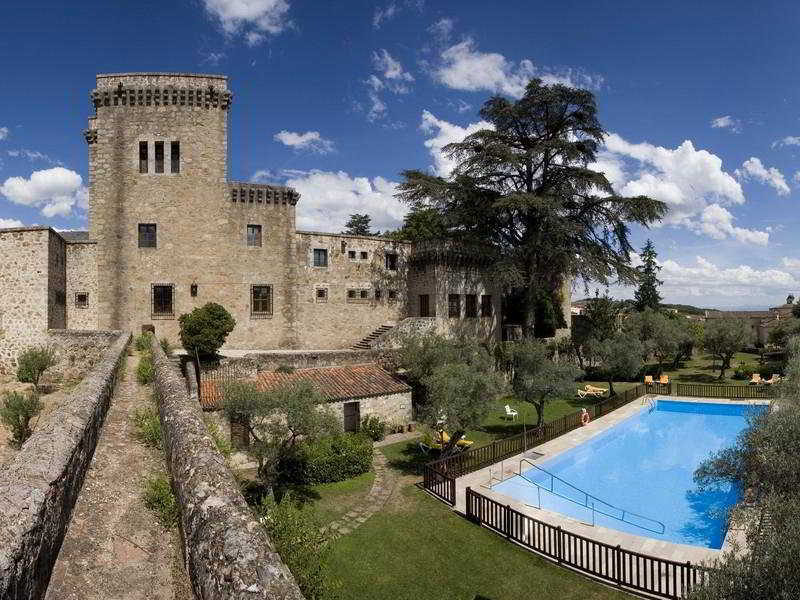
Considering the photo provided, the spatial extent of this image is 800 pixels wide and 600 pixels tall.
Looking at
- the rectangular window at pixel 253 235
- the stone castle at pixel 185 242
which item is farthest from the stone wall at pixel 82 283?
the rectangular window at pixel 253 235

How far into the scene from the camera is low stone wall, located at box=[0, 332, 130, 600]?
2.69 meters

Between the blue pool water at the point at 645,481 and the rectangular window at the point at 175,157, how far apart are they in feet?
75.3

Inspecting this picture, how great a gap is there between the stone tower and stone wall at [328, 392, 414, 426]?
10361mm

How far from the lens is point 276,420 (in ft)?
47.3

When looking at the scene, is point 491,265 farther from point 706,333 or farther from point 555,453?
point 706,333

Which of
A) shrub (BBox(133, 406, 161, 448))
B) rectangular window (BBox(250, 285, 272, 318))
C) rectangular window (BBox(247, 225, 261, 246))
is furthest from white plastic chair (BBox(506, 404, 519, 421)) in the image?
shrub (BBox(133, 406, 161, 448))

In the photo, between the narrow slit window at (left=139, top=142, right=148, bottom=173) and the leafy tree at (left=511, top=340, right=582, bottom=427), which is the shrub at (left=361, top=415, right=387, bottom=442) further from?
the narrow slit window at (left=139, top=142, right=148, bottom=173)

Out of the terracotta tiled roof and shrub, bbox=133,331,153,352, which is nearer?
shrub, bbox=133,331,153,352

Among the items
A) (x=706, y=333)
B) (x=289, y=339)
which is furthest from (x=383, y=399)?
(x=706, y=333)

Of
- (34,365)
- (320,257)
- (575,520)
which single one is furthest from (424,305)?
(34,365)

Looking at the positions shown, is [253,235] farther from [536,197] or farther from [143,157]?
[536,197]

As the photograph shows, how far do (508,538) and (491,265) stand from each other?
19711 mm

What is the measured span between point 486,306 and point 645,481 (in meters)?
16.0

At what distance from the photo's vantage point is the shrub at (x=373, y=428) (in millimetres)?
20234
